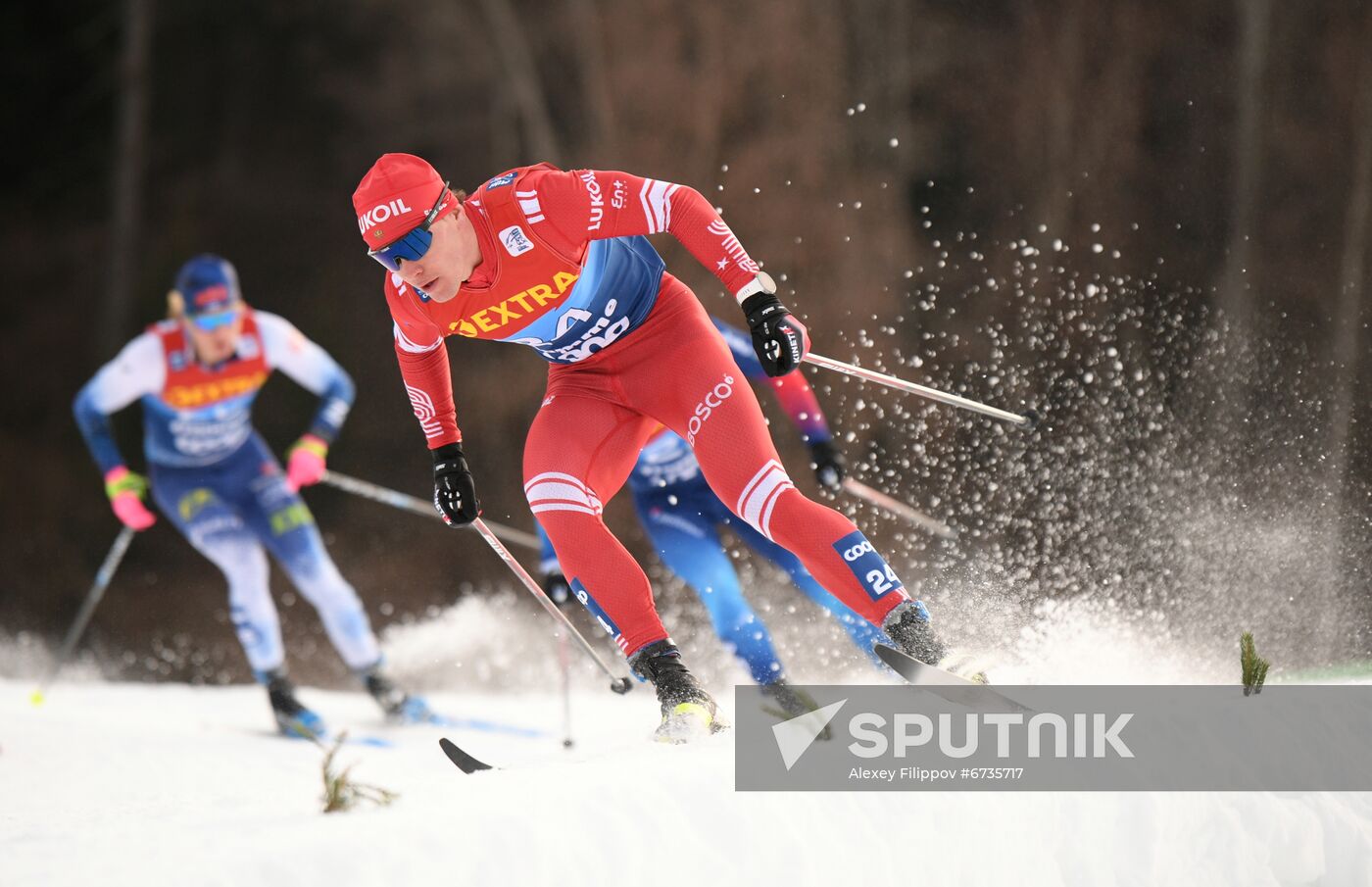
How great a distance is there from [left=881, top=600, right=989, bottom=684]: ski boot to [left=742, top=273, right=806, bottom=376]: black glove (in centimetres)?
54

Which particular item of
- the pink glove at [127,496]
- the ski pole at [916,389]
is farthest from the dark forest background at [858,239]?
the pink glove at [127,496]

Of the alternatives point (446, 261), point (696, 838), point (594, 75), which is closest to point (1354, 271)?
point (594, 75)

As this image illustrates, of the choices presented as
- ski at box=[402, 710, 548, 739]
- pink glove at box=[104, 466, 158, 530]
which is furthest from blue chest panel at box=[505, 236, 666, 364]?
pink glove at box=[104, 466, 158, 530]

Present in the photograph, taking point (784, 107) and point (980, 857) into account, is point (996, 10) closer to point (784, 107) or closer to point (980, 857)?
point (784, 107)

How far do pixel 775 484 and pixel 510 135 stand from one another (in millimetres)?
5702

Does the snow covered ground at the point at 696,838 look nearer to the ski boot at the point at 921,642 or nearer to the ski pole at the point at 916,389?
the ski boot at the point at 921,642

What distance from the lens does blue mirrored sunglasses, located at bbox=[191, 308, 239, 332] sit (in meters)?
4.85

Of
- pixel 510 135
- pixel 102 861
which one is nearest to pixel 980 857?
pixel 102 861

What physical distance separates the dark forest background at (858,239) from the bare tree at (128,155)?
2 cm

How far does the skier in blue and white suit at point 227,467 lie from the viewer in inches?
190

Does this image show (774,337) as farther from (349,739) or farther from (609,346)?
(349,739)

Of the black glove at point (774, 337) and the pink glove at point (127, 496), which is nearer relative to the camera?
the black glove at point (774, 337)
